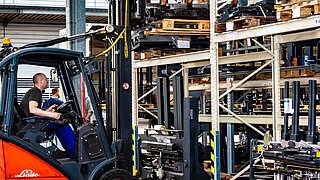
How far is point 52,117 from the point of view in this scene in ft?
26.5

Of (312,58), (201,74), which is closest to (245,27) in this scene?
(312,58)

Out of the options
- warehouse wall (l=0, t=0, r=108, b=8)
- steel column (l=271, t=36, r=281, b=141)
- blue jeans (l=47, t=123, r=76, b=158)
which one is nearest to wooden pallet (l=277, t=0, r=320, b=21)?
steel column (l=271, t=36, r=281, b=141)

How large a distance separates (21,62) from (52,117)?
81 centimetres

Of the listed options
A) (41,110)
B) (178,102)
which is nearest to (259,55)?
(178,102)

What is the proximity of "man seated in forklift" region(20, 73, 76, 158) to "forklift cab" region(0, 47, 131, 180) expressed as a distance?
0.09 meters

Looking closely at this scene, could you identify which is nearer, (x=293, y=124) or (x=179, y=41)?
(x=293, y=124)

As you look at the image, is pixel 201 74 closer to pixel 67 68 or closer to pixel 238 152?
pixel 238 152

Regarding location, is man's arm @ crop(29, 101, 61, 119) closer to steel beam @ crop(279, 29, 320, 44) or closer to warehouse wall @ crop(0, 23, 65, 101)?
steel beam @ crop(279, 29, 320, 44)

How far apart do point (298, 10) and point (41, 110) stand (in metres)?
3.54

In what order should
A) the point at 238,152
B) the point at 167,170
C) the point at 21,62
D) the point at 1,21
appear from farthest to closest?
the point at 1,21 → the point at 238,152 → the point at 167,170 → the point at 21,62

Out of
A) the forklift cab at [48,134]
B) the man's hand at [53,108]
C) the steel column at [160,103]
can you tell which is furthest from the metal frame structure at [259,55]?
the man's hand at [53,108]

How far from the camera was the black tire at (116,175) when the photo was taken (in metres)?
8.34

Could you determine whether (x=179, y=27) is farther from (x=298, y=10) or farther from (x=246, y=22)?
(x=298, y=10)

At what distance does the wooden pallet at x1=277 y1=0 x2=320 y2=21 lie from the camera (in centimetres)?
792
